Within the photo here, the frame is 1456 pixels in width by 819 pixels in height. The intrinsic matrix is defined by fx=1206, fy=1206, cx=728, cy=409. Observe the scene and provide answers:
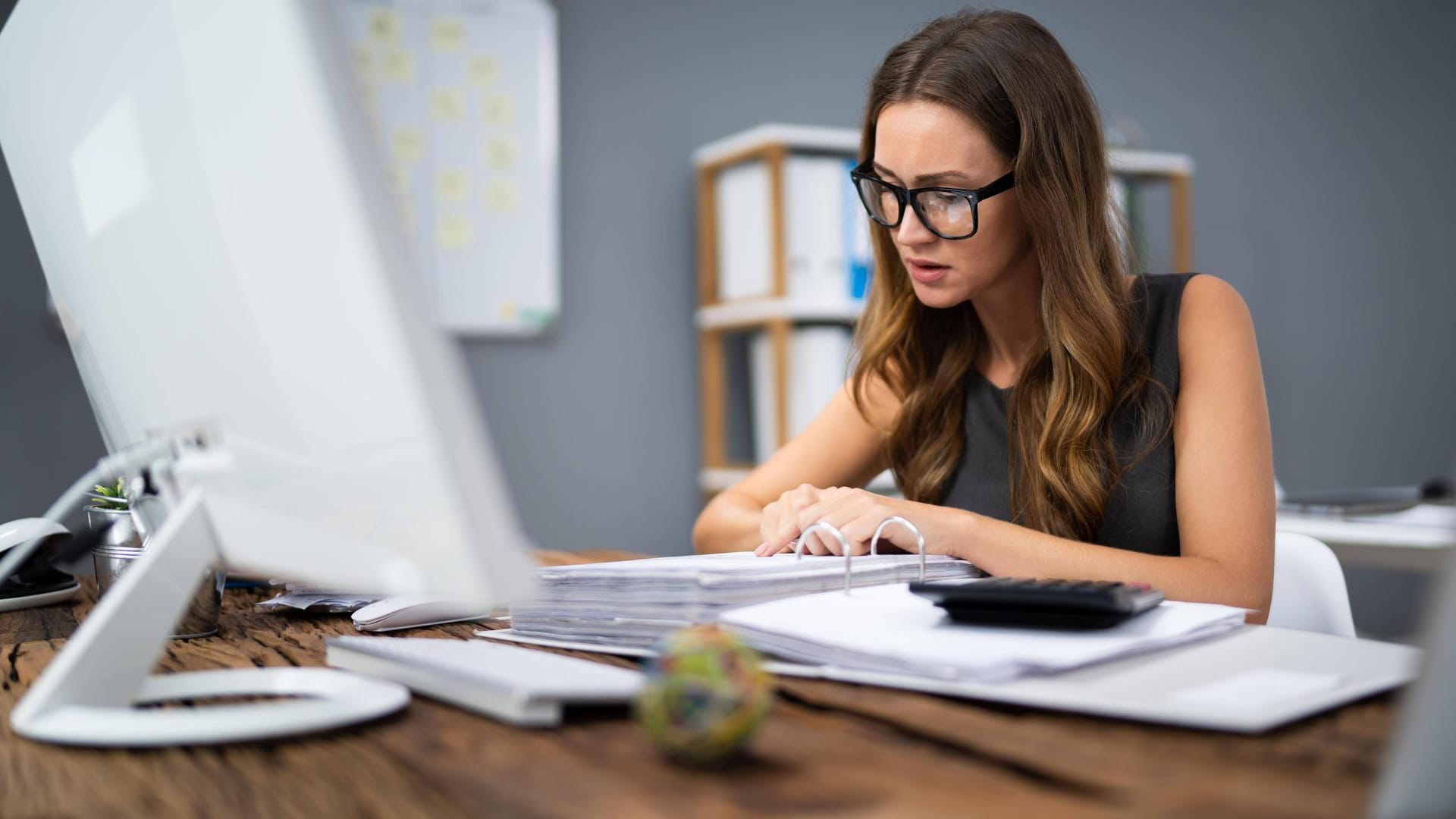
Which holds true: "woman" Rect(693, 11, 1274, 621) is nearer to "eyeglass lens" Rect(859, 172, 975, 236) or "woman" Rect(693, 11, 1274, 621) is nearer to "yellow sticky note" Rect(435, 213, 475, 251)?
"eyeglass lens" Rect(859, 172, 975, 236)

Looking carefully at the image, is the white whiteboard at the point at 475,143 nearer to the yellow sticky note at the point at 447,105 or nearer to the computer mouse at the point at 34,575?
the yellow sticky note at the point at 447,105

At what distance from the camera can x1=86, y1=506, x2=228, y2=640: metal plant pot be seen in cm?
90

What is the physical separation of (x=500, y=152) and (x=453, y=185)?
0.47 feet

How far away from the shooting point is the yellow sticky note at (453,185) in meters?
2.86

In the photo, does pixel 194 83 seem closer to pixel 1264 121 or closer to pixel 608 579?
pixel 608 579

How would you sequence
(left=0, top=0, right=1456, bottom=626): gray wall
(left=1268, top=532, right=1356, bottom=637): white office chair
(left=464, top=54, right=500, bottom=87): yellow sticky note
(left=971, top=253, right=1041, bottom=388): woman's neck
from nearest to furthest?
(left=1268, top=532, right=1356, bottom=637): white office chair, (left=971, top=253, right=1041, bottom=388): woman's neck, (left=464, top=54, right=500, bottom=87): yellow sticky note, (left=0, top=0, right=1456, bottom=626): gray wall

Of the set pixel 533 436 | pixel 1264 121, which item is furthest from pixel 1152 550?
pixel 1264 121

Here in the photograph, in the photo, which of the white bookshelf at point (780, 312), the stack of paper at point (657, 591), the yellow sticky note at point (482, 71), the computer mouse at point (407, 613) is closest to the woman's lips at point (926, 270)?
the stack of paper at point (657, 591)

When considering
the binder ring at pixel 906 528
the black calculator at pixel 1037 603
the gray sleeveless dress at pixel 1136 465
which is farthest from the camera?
the gray sleeveless dress at pixel 1136 465

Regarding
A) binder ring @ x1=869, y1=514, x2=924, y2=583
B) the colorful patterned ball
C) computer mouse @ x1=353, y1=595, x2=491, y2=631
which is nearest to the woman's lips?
binder ring @ x1=869, y1=514, x2=924, y2=583

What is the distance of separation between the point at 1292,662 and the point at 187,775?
0.57 meters

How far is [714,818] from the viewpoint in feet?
1.49

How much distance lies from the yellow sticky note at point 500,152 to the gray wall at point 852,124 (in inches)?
6.2

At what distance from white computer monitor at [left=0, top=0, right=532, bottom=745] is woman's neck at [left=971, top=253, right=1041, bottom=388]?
0.99m
